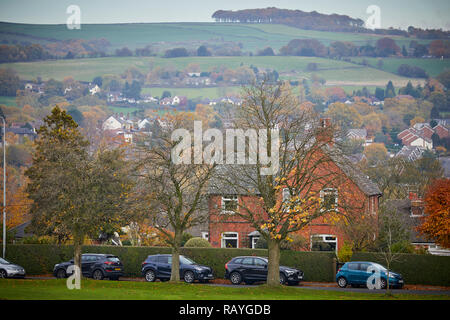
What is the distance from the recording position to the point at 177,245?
3916cm

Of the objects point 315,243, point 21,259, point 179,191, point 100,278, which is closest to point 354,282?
point 315,243

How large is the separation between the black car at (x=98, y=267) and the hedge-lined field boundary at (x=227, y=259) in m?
3.98

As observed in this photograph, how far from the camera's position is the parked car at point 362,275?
40.6m

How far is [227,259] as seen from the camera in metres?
47.5

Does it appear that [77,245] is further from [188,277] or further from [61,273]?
[188,277]

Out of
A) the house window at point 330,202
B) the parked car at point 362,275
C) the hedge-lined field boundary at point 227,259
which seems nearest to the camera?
the house window at point 330,202

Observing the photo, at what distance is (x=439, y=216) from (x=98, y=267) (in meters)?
24.3

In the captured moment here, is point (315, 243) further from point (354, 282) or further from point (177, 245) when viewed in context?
point (177, 245)

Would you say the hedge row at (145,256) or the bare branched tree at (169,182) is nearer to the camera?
the bare branched tree at (169,182)

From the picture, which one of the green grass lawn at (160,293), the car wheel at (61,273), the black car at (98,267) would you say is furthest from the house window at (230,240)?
the green grass lawn at (160,293)

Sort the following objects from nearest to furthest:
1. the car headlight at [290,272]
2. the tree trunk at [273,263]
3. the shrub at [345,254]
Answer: the tree trunk at [273,263] → the car headlight at [290,272] → the shrub at [345,254]

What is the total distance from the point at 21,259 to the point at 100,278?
991 cm

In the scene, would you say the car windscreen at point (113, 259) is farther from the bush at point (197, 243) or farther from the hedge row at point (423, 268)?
the hedge row at point (423, 268)

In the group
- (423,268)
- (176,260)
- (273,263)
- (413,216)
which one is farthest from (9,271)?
(413,216)
